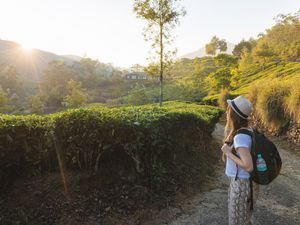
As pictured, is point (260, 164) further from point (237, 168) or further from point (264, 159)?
point (237, 168)

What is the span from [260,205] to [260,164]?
278cm

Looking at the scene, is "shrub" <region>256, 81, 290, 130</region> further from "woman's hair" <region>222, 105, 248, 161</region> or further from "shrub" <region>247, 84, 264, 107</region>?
"woman's hair" <region>222, 105, 248, 161</region>

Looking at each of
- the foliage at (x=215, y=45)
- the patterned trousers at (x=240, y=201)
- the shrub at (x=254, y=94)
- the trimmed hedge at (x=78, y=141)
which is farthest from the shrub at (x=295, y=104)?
the foliage at (x=215, y=45)

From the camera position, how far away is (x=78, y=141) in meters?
3.86

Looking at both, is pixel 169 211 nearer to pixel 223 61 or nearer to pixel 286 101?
pixel 286 101

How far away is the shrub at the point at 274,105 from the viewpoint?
33.0ft

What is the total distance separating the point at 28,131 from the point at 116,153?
4.90 ft

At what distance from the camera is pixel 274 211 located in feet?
14.2

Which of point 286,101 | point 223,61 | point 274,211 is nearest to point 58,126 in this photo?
point 274,211

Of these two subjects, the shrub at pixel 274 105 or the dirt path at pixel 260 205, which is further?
the shrub at pixel 274 105

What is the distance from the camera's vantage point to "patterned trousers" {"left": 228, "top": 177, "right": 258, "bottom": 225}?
8.08ft

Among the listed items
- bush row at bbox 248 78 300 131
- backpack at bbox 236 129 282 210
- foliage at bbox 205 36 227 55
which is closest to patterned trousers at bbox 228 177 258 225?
backpack at bbox 236 129 282 210

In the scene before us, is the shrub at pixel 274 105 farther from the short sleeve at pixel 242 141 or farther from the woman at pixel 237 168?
the short sleeve at pixel 242 141

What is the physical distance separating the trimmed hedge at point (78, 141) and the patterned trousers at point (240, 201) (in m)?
1.83
